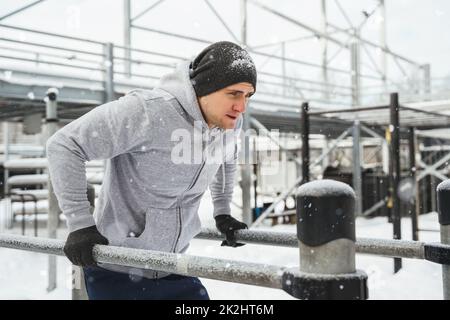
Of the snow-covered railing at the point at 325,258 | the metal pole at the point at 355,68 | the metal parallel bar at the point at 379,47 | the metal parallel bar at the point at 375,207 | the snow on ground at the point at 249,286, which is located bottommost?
the snow on ground at the point at 249,286

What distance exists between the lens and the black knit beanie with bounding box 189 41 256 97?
1.82 m

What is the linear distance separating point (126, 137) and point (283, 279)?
869 millimetres

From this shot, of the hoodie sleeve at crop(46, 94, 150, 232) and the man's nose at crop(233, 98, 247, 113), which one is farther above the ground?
the man's nose at crop(233, 98, 247, 113)

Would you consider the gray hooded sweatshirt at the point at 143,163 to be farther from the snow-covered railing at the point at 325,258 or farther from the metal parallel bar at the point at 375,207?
the metal parallel bar at the point at 375,207

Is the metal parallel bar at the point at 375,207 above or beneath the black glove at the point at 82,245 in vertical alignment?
beneath

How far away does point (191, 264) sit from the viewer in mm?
1263

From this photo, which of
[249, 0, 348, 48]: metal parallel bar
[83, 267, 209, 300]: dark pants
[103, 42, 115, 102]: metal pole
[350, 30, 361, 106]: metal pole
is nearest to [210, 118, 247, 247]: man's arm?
[83, 267, 209, 300]: dark pants

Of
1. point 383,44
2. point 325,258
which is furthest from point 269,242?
point 383,44

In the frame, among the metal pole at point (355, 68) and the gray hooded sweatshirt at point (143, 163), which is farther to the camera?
the metal pole at point (355, 68)

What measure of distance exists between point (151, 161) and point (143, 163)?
3cm

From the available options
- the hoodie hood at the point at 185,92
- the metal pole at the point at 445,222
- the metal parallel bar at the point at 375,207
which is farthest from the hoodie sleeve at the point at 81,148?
the metal parallel bar at the point at 375,207

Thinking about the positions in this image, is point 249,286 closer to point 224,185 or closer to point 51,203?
point 51,203

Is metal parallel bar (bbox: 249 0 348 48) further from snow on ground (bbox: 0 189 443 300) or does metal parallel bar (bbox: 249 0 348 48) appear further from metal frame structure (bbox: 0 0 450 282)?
snow on ground (bbox: 0 189 443 300)

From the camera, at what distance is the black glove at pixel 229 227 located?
2.14m
